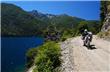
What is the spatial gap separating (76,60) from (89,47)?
27.3 ft

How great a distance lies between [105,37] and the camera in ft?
132

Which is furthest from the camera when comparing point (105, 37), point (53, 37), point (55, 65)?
point (53, 37)

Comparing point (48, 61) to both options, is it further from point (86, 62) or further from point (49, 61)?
point (86, 62)

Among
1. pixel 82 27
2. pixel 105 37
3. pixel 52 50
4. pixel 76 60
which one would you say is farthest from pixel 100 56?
pixel 82 27

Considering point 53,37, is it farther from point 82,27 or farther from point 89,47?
point 89,47

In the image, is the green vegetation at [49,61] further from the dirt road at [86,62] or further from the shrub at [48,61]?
the dirt road at [86,62]

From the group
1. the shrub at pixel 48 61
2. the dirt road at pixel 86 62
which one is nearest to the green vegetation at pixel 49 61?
the shrub at pixel 48 61

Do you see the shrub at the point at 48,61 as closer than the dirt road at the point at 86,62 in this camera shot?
No

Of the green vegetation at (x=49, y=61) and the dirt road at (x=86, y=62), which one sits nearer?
the dirt road at (x=86, y=62)

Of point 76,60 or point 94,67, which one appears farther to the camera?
point 76,60

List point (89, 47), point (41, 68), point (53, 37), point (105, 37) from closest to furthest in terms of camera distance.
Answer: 1. point (41, 68)
2. point (89, 47)
3. point (105, 37)
4. point (53, 37)

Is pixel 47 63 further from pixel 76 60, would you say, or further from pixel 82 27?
pixel 82 27

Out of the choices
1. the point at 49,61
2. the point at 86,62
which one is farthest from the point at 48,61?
the point at 86,62

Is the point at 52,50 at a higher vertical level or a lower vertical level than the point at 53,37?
higher
